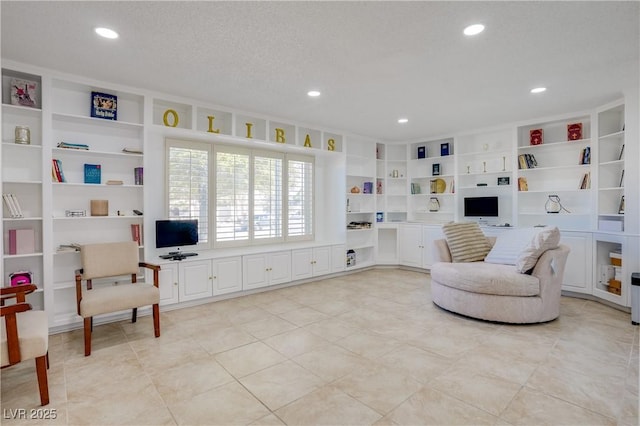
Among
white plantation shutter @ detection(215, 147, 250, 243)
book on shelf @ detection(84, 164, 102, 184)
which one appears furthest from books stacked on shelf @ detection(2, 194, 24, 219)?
white plantation shutter @ detection(215, 147, 250, 243)

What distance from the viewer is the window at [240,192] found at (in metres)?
4.35

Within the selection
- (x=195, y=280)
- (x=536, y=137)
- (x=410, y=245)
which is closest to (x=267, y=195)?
(x=195, y=280)

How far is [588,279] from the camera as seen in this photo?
4246 millimetres

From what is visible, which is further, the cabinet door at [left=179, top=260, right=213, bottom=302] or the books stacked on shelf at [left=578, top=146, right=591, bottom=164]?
the books stacked on shelf at [left=578, top=146, right=591, bottom=164]

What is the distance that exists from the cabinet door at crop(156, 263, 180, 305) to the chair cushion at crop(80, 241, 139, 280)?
1.40 feet

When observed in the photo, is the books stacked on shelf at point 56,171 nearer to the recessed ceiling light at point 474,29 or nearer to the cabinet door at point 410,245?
the recessed ceiling light at point 474,29

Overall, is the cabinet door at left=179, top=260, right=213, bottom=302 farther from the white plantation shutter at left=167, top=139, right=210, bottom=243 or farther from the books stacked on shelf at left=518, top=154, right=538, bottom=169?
the books stacked on shelf at left=518, top=154, right=538, bottom=169

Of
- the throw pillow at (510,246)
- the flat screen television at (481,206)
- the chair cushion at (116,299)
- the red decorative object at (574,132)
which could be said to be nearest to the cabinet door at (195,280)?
the chair cushion at (116,299)

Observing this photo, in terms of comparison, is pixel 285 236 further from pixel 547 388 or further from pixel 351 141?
pixel 547 388

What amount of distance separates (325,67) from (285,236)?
3.04 m

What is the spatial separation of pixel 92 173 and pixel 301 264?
2.93m

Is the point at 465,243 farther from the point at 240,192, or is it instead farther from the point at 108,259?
the point at 108,259

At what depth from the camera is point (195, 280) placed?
4.02m

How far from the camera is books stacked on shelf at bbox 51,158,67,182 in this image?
10.6ft
